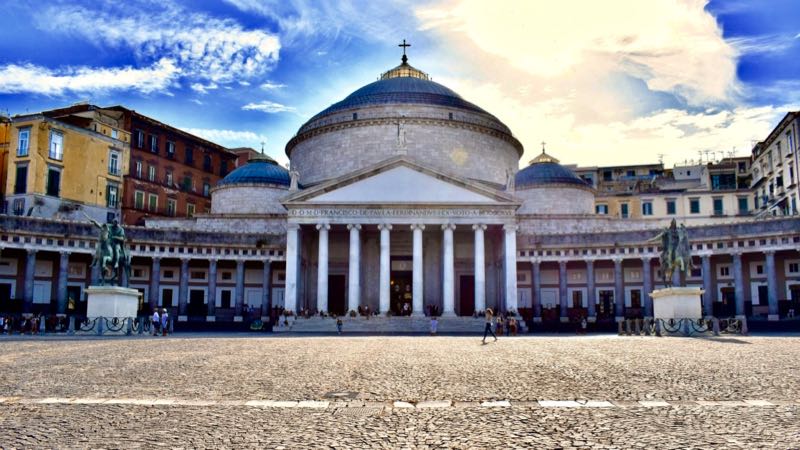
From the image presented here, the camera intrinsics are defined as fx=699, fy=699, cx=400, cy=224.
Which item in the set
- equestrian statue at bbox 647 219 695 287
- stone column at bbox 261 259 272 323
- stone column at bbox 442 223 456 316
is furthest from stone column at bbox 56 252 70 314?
equestrian statue at bbox 647 219 695 287

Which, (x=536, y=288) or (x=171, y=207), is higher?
(x=171, y=207)

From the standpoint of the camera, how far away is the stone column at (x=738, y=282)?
4569cm

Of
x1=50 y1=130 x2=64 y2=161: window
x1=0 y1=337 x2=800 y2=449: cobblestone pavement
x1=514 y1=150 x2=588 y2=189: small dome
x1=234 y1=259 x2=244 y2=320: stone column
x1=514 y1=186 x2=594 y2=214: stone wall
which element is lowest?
x1=0 y1=337 x2=800 y2=449: cobblestone pavement

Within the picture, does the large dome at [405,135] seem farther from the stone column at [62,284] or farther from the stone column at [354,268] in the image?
the stone column at [62,284]

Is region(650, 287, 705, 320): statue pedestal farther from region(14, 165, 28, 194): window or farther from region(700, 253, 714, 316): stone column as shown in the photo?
region(14, 165, 28, 194): window

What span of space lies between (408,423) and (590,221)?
50037 mm

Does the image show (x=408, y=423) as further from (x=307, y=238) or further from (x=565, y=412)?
(x=307, y=238)

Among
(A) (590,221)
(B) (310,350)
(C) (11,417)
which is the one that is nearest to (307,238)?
(A) (590,221)

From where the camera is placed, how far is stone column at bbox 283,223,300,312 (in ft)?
152

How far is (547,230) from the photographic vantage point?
5672 centimetres

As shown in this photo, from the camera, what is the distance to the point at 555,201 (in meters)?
60.2

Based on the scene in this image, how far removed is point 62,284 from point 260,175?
19790mm

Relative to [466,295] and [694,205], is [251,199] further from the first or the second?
[694,205]

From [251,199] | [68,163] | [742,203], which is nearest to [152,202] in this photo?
[68,163]
